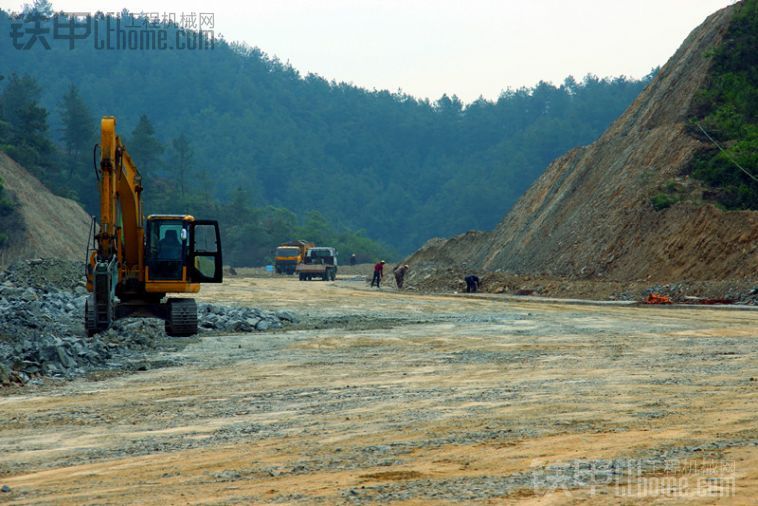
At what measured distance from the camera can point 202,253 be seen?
22484mm

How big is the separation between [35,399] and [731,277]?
31.4 meters

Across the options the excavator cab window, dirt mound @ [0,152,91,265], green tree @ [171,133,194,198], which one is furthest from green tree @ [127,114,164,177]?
the excavator cab window

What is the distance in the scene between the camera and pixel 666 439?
9414 millimetres

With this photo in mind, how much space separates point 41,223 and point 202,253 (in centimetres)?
5719

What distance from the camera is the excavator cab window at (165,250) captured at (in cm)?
2231

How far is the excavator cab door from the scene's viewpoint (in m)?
22.5

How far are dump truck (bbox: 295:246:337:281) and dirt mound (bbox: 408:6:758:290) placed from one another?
8444mm

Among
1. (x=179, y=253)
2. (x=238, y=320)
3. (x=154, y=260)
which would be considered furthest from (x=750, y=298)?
(x=154, y=260)

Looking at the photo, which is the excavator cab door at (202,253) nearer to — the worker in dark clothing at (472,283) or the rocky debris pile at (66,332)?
the rocky debris pile at (66,332)

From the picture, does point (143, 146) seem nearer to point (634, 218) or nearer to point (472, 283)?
point (472, 283)

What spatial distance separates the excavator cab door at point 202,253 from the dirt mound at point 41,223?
49.9m

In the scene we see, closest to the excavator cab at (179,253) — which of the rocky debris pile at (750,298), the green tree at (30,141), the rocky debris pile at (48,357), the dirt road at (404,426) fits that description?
the dirt road at (404,426)

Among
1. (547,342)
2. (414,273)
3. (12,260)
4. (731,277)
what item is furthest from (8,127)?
(547,342)

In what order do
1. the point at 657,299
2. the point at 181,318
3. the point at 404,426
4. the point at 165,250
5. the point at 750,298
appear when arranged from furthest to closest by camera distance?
the point at 657,299, the point at 750,298, the point at 181,318, the point at 165,250, the point at 404,426
